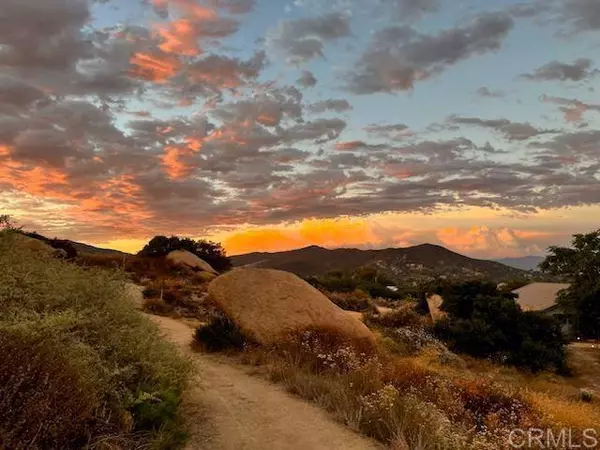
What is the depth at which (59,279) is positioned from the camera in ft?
24.6

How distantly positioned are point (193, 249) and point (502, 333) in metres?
25.8

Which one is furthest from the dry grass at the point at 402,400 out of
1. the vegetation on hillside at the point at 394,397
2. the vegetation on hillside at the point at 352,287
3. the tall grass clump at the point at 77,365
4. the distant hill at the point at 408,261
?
the distant hill at the point at 408,261

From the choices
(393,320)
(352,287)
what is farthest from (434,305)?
(352,287)

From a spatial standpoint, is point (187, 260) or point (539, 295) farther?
point (539, 295)

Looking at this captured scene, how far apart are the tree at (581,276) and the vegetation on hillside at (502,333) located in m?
7.59

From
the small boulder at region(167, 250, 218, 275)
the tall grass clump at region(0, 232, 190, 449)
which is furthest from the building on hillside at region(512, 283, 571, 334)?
the tall grass clump at region(0, 232, 190, 449)

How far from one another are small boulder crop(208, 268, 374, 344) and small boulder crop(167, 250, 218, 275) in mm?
20333

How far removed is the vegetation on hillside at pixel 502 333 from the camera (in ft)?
68.9

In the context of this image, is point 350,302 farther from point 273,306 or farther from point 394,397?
point 394,397

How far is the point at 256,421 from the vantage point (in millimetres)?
7996

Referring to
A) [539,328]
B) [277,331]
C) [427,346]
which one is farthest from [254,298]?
[539,328]

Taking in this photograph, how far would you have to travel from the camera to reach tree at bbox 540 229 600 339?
29266mm

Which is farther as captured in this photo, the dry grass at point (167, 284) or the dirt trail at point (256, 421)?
the dry grass at point (167, 284)

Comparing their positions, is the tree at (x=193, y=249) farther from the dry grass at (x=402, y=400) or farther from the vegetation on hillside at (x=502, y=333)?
the dry grass at (x=402, y=400)
